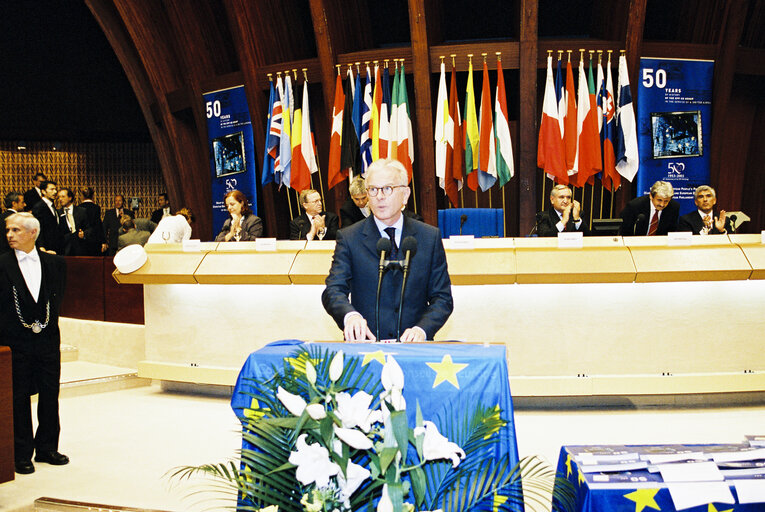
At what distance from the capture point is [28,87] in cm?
1139

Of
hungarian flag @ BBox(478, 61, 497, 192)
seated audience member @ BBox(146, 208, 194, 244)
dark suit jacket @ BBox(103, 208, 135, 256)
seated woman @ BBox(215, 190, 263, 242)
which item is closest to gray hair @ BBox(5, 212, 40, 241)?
seated woman @ BBox(215, 190, 263, 242)

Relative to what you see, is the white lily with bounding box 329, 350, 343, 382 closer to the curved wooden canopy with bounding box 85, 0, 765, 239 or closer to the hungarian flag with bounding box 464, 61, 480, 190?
the hungarian flag with bounding box 464, 61, 480, 190

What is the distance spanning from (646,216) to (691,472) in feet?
14.3

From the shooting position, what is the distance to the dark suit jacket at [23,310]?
3.99 m

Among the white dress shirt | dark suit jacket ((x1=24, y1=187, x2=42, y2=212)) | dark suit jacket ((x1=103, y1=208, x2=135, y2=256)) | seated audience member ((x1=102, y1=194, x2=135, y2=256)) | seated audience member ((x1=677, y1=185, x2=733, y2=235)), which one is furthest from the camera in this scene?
dark suit jacket ((x1=103, y1=208, x2=135, y2=256))

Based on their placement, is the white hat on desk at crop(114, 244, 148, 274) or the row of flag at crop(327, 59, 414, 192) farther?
the row of flag at crop(327, 59, 414, 192)

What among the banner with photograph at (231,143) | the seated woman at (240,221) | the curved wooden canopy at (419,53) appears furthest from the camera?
the banner with photograph at (231,143)

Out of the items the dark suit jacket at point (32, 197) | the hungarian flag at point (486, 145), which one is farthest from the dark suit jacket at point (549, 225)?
the dark suit jacket at point (32, 197)

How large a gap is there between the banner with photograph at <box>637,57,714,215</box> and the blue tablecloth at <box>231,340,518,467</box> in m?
7.28

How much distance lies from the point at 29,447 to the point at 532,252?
3.31 m

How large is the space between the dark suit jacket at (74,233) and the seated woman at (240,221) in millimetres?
3730

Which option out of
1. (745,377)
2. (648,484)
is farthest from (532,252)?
(648,484)

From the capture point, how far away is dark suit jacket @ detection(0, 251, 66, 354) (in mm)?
3986

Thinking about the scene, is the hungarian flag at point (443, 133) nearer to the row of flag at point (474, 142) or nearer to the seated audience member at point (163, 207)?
the row of flag at point (474, 142)
